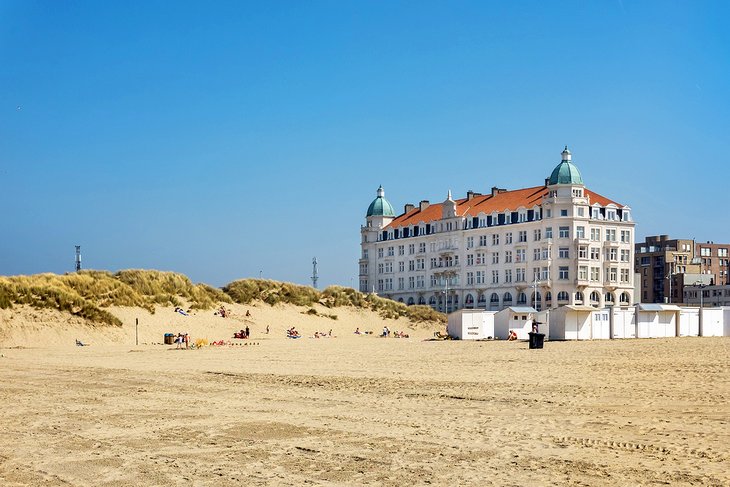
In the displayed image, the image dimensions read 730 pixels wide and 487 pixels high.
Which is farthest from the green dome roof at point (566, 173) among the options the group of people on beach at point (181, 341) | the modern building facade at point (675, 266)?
the group of people on beach at point (181, 341)

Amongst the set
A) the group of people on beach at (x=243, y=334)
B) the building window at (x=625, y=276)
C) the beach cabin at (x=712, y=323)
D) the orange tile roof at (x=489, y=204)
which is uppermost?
the orange tile roof at (x=489, y=204)

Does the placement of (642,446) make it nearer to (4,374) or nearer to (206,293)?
(4,374)

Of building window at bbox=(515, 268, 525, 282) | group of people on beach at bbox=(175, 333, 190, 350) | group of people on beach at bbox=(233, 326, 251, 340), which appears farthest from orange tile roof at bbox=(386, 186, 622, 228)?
group of people on beach at bbox=(175, 333, 190, 350)

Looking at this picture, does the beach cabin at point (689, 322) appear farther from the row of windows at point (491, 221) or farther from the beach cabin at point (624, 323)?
the row of windows at point (491, 221)

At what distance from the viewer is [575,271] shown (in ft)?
275

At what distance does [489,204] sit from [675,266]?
4660cm

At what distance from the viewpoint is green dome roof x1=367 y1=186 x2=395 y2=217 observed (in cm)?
10981

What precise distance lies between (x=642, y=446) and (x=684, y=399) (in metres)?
5.50

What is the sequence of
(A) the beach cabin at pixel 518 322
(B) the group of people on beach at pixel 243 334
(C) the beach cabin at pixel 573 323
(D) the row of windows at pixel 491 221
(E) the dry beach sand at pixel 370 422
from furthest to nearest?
(D) the row of windows at pixel 491 221 < (B) the group of people on beach at pixel 243 334 < (A) the beach cabin at pixel 518 322 < (C) the beach cabin at pixel 573 323 < (E) the dry beach sand at pixel 370 422

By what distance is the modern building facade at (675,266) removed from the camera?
413 ft

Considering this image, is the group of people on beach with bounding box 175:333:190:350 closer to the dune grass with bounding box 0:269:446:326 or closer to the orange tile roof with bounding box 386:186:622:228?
the dune grass with bounding box 0:269:446:326

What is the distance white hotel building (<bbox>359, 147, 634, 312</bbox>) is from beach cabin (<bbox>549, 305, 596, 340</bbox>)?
38.5 meters

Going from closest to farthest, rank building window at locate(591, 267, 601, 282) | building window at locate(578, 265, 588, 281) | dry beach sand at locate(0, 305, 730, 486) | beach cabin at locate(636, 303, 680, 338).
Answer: dry beach sand at locate(0, 305, 730, 486), beach cabin at locate(636, 303, 680, 338), building window at locate(578, 265, 588, 281), building window at locate(591, 267, 601, 282)

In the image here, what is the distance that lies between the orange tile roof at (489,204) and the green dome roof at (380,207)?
58.3 inches
